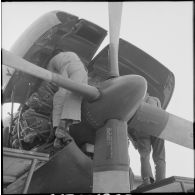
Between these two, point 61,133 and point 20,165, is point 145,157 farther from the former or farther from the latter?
point 20,165

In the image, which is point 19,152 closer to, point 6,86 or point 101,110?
point 101,110

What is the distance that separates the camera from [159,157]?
20.8 feet

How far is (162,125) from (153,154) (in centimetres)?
116

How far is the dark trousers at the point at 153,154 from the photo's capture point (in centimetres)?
612

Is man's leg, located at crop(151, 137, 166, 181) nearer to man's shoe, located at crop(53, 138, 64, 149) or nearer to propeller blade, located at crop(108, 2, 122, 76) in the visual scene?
propeller blade, located at crop(108, 2, 122, 76)

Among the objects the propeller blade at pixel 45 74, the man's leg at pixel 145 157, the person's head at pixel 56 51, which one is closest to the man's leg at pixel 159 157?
the man's leg at pixel 145 157

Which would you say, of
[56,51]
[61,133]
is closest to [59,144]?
[61,133]

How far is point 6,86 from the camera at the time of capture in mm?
6207

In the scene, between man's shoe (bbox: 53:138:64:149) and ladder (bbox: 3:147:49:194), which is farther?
man's shoe (bbox: 53:138:64:149)

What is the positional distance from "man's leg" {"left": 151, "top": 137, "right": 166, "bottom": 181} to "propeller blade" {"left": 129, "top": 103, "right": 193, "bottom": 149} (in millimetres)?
794

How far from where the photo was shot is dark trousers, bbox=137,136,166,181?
6.12 meters

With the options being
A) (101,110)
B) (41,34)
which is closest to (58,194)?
(101,110)

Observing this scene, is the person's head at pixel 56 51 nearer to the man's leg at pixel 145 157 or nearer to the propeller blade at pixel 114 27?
the propeller blade at pixel 114 27

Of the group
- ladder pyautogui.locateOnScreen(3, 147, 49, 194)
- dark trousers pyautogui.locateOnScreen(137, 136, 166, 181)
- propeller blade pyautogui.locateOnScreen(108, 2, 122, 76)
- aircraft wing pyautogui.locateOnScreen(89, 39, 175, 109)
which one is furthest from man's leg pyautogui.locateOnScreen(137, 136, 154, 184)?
ladder pyautogui.locateOnScreen(3, 147, 49, 194)
